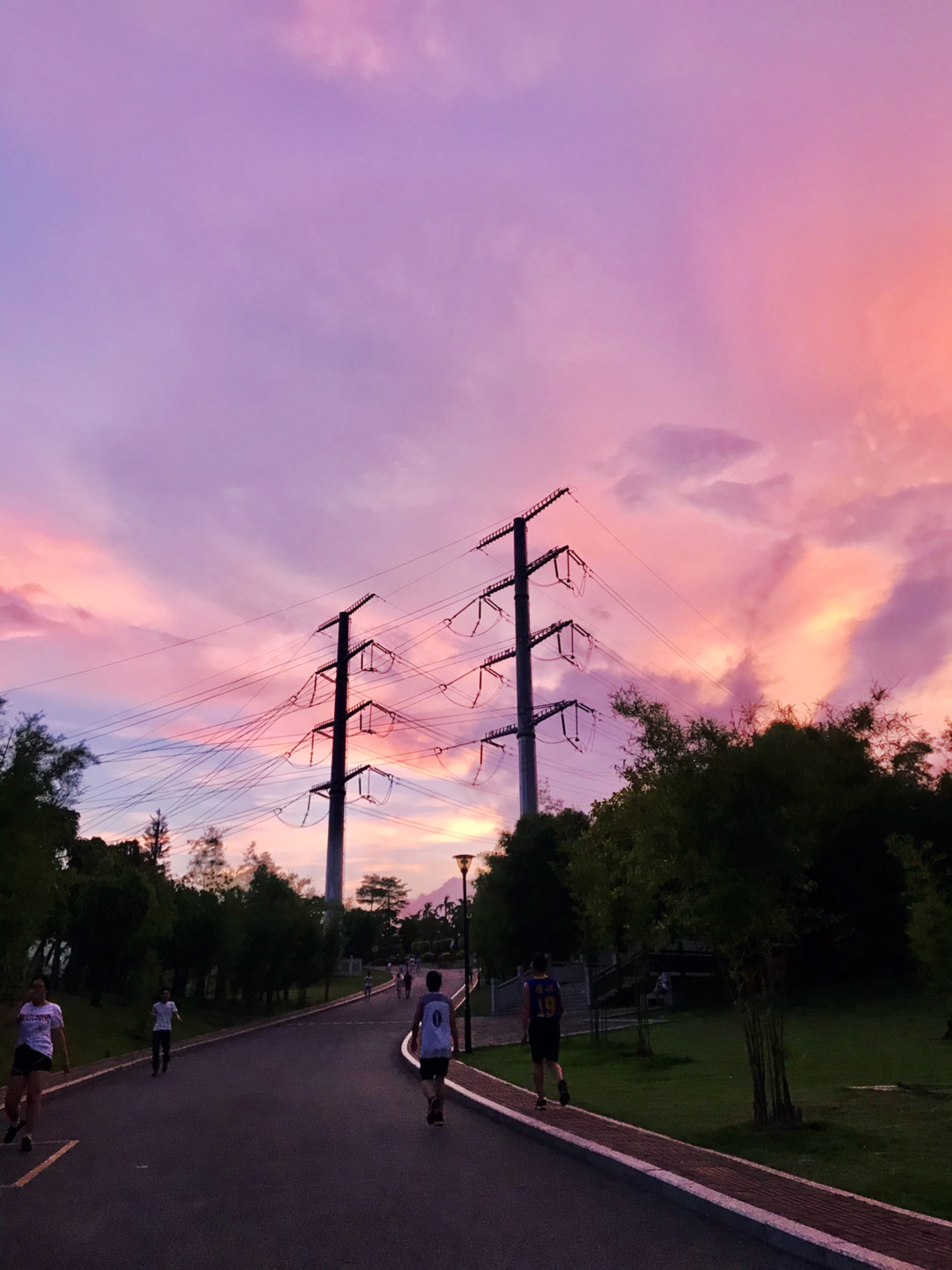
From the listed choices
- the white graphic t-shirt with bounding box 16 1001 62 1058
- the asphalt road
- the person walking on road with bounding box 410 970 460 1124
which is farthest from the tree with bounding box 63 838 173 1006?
the person walking on road with bounding box 410 970 460 1124

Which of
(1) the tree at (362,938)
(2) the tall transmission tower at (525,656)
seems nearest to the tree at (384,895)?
(1) the tree at (362,938)

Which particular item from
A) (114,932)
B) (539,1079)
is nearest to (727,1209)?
(539,1079)

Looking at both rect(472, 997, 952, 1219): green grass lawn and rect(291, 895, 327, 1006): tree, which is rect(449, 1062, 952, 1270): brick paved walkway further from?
rect(291, 895, 327, 1006): tree

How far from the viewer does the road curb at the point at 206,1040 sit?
18.1m

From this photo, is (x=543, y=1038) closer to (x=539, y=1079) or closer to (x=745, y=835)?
(x=539, y=1079)

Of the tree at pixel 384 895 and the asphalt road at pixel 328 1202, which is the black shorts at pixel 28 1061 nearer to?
the asphalt road at pixel 328 1202

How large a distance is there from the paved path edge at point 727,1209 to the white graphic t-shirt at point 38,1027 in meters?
5.38

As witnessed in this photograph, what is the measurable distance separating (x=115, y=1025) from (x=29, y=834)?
1713 cm

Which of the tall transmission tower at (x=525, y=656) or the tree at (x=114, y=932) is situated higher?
the tall transmission tower at (x=525, y=656)

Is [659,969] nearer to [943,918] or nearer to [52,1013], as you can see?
[943,918]

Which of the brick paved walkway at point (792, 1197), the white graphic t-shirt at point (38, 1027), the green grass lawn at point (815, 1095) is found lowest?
the green grass lawn at point (815, 1095)

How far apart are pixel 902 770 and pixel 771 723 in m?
33.9

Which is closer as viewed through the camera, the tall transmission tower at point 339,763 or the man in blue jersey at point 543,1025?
the man in blue jersey at point 543,1025

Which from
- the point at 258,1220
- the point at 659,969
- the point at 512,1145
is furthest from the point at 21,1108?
the point at 659,969
